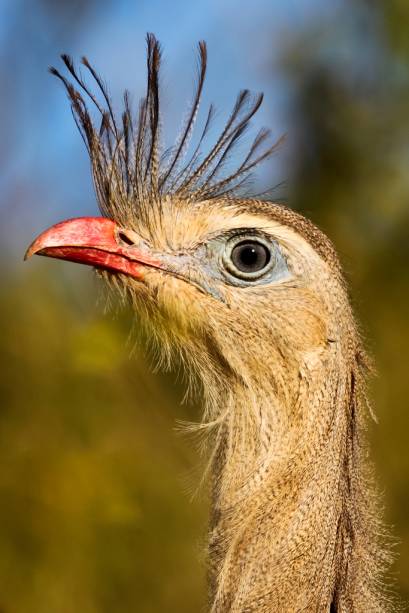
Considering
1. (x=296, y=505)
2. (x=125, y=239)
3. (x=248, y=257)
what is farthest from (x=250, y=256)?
(x=296, y=505)

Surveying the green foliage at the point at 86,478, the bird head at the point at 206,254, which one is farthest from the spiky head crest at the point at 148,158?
the green foliage at the point at 86,478

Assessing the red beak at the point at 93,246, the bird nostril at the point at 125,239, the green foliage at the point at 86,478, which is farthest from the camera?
the green foliage at the point at 86,478

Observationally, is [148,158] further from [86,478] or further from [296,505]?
[86,478]

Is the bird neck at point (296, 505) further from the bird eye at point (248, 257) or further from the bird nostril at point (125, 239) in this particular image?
the bird nostril at point (125, 239)

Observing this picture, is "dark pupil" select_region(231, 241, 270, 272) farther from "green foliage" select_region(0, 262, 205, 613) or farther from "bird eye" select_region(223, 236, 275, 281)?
"green foliage" select_region(0, 262, 205, 613)

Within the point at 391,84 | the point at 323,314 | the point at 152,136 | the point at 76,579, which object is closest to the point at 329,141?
the point at 391,84

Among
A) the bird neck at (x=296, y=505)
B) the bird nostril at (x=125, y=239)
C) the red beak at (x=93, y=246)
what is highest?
the bird nostril at (x=125, y=239)

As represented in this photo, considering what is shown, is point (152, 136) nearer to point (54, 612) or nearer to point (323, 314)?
point (323, 314)

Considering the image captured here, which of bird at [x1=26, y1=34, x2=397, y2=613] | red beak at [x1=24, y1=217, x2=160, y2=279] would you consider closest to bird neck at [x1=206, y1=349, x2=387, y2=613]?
bird at [x1=26, y1=34, x2=397, y2=613]
